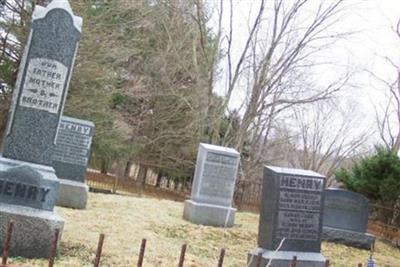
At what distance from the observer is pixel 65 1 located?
251 inches

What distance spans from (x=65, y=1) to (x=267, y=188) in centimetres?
348

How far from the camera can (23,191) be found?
233 inches

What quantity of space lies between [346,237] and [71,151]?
644cm

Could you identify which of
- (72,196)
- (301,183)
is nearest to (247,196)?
(72,196)

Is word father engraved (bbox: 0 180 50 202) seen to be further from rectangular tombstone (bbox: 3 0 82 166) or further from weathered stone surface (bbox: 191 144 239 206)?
weathered stone surface (bbox: 191 144 239 206)

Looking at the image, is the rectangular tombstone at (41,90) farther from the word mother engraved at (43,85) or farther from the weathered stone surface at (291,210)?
the weathered stone surface at (291,210)

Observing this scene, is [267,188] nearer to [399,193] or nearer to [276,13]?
[399,193]

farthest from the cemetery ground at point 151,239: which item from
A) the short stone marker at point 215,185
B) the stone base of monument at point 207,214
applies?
the short stone marker at point 215,185

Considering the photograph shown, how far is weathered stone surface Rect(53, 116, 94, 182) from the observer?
36.5 ft

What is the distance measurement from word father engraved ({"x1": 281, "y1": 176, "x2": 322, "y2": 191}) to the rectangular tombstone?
301 centimetres

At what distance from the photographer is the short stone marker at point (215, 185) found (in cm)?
1159

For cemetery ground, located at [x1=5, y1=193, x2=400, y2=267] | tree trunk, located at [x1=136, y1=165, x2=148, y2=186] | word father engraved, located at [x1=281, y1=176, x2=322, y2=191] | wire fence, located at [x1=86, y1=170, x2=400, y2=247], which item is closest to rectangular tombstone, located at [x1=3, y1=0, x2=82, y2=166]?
cemetery ground, located at [x1=5, y1=193, x2=400, y2=267]

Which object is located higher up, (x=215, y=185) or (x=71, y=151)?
(x=71, y=151)

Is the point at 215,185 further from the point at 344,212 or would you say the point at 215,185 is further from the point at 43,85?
the point at 43,85
